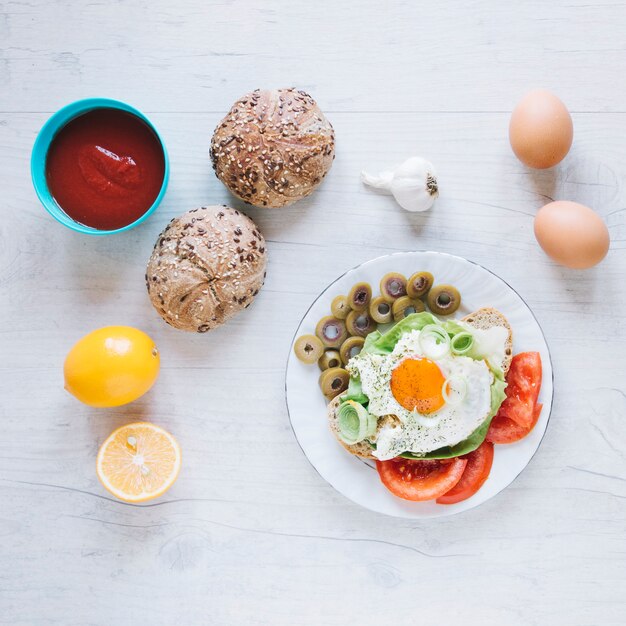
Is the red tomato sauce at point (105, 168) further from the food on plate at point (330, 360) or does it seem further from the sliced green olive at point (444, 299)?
the sliced green olive at point (444, 299)

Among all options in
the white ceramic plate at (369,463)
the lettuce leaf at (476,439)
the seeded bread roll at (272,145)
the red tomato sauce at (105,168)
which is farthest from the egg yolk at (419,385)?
the red tomato sauce at (105,168)

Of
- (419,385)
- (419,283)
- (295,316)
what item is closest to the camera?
(419,385)

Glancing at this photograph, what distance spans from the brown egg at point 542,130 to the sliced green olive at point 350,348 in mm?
598

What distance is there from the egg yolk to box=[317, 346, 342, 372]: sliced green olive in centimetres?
18

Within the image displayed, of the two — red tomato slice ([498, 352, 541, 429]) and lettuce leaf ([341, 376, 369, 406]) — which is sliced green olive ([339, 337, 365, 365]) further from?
red tomato slice ([498, 352, 541, 429])

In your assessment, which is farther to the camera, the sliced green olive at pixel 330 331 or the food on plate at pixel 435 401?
the sliced green olive at pixel 330 331

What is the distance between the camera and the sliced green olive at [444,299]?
1557mm

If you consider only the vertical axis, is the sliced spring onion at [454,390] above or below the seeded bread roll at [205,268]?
below

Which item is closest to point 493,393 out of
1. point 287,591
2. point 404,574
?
point 404,574

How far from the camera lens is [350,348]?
159 centimetres

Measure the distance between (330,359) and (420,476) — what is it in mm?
364

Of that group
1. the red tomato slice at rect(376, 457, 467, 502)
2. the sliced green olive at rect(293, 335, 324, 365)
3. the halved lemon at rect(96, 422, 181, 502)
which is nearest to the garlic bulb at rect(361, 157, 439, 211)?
the sliced green olive at rect(293, 335, 324, 365)

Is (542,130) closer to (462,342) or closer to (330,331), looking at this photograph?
(462,342)

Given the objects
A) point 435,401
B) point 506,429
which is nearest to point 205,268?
point 435,401
